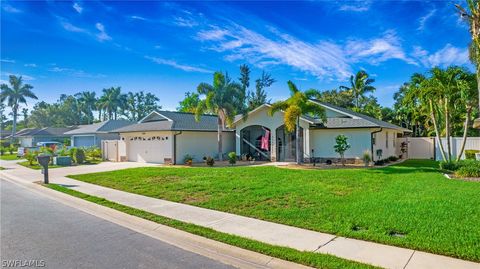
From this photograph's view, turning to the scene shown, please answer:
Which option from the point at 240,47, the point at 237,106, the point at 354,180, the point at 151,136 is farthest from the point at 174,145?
the point at 354,180

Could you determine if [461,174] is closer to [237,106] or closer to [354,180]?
[354,180]

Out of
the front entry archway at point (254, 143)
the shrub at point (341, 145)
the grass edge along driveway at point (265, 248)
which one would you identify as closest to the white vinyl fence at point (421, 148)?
the shrub at point (341, 145)

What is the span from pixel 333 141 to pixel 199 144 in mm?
9854

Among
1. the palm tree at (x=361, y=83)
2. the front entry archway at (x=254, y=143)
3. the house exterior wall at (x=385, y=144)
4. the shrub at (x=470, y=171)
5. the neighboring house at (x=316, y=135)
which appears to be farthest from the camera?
the palm tree at (x=361, y=83)

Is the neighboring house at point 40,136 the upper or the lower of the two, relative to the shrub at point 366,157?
upper

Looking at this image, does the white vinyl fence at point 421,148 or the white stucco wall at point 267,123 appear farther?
the white vinyl fence at point 421,148

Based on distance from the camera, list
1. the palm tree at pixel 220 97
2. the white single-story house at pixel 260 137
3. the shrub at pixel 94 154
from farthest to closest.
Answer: the shrub at pixel 94 154, the palm tree at pixel 220 97, the white single-story house at pixel 260 137

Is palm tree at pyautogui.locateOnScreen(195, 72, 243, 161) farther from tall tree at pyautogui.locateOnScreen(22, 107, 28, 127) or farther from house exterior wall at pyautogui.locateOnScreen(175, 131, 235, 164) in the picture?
tall tree at pyautogui.locateOnScreen(22, 107, 28, 127)

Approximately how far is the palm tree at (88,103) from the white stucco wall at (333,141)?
220 ft

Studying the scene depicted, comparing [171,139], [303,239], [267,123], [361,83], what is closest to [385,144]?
[267,123]

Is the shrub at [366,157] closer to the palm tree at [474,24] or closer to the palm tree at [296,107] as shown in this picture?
the palm tree at [296,107]

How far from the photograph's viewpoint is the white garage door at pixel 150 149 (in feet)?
73.7

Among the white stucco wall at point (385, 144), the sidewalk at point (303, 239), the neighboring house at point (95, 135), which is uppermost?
the neighboring house at point (95, 135)

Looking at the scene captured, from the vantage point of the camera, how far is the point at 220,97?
71.2 ft
